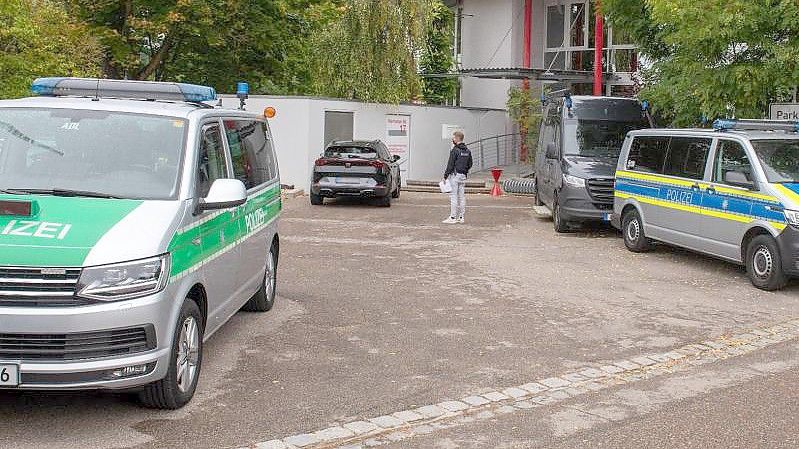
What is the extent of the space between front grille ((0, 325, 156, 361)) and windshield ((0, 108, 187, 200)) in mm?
1130

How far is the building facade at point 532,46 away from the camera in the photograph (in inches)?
1351

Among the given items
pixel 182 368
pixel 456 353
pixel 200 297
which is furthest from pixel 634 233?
pixel 182 368

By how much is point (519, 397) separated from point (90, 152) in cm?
344

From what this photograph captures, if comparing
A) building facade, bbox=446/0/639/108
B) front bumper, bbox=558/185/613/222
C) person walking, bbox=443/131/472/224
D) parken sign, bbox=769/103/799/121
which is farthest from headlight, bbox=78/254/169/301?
building facade, bbox=446/0/639/108

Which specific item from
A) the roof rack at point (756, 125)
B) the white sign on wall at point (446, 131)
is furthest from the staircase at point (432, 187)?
the roof rack at point (756, 125)

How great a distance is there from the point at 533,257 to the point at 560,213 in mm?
3263

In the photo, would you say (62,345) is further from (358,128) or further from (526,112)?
(526,112)

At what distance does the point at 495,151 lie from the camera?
35406 millimetres

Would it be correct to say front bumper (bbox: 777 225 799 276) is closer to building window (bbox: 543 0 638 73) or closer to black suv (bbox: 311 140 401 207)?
black suv (bbox: 311 140 401 207)

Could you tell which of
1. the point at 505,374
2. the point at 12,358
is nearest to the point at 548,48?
the point at 505,374

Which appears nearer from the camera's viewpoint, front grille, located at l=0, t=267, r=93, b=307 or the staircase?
front grille, located at l=0, t=267, r=93, b=307

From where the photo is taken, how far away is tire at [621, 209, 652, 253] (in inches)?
575

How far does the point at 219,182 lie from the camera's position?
6551mm

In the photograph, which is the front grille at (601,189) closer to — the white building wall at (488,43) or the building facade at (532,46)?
the building facade at (532,46)
